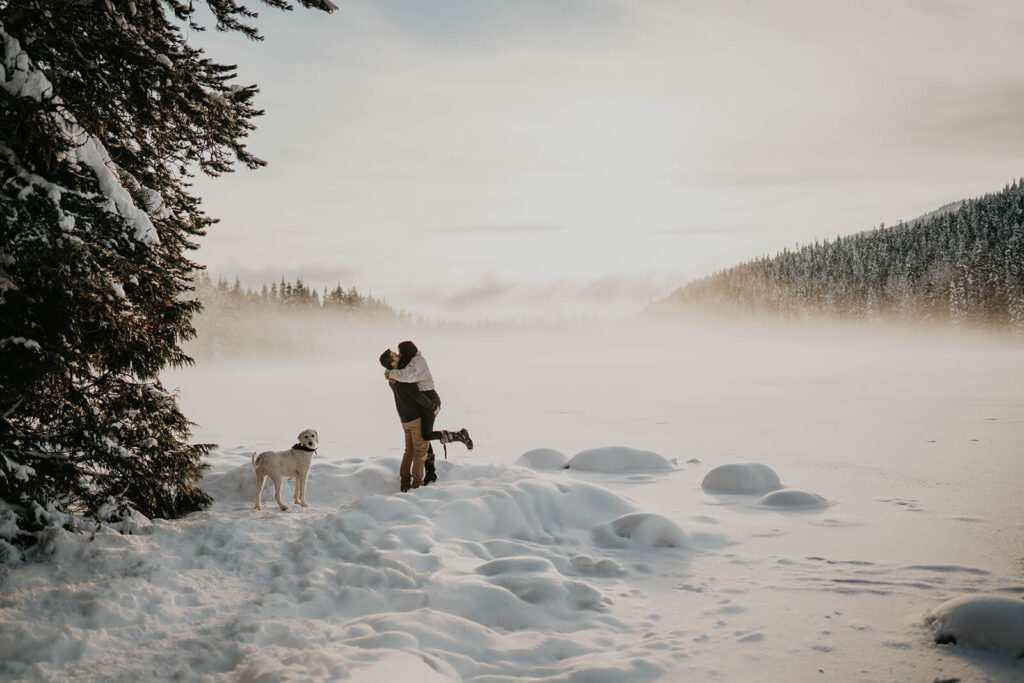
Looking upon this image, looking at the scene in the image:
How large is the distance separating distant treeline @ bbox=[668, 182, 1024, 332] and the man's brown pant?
114 meters

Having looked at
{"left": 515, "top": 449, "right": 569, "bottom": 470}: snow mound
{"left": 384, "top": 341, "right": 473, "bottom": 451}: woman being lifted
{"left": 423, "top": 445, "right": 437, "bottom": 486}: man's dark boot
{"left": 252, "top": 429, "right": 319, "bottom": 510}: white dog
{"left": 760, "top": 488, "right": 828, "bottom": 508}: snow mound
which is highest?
{"left": 384, "top": 341, "right": 473, "bottom": 451}: woman being lifted

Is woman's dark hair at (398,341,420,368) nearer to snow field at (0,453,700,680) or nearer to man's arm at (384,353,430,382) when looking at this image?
man's arm at (384,353,430,382)

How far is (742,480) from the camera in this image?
35.1ft

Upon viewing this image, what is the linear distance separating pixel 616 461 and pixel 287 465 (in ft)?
24.2

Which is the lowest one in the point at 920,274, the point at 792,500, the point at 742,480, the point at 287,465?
the point at 792,500

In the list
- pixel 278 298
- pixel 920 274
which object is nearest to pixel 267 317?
pixel 278 298

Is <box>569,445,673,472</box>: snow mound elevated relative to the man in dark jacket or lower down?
lower down

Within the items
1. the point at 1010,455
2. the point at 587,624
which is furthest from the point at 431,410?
the point at 1010,455

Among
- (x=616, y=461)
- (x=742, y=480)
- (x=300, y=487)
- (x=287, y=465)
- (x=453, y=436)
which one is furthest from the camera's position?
(x=616, y=461)

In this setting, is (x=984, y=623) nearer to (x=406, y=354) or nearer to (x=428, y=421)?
(x=428, y=421)

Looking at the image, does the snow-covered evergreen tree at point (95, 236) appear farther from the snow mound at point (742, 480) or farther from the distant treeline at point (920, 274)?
the distant treeline at point (920, 274)

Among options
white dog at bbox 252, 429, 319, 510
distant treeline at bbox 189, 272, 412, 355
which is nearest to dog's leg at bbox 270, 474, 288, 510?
white dog at bbox 252, 429, 319, 510

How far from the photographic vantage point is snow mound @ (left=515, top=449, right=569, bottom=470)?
13312 mm

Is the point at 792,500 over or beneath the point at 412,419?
beneath
